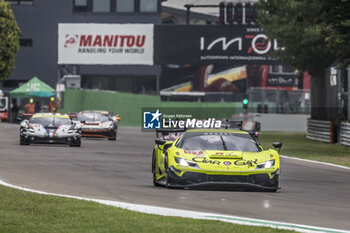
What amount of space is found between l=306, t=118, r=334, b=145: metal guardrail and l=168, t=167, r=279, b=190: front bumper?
27.9 m

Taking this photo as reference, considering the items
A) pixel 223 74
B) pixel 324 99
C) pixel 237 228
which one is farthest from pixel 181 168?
pixel 223 74

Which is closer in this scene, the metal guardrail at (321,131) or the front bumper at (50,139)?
the front bumper at (50,139)

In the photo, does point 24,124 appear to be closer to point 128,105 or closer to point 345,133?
point 345,133

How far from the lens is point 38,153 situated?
30.7 meters

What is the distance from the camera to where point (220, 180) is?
17469 millimetres

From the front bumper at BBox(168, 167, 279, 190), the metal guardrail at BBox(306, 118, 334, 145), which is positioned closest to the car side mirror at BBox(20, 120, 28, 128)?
the metal guardrail at BBox(306, 118, 334, 145)

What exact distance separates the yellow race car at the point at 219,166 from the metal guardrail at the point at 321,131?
89.6 ft

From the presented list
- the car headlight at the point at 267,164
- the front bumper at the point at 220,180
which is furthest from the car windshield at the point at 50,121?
the car headlight at the point at 267,164

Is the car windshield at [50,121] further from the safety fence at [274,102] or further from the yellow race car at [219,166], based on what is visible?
the safety fence at [274,102]

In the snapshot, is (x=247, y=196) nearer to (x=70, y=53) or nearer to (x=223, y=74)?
(x=70, y=53)

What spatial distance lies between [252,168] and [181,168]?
4.16 feet

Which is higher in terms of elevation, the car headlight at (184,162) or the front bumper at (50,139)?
the car headlight at (184,162)

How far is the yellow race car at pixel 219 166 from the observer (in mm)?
17469

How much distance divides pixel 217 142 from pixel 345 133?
78.0 feet
